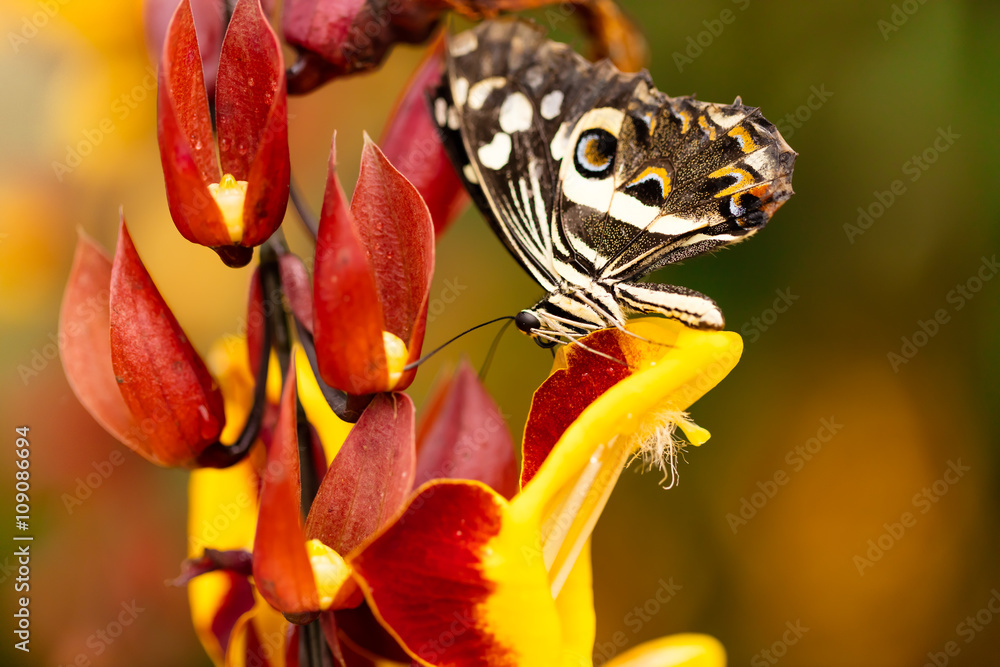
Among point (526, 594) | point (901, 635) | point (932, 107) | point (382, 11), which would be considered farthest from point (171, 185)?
point (901, 635)

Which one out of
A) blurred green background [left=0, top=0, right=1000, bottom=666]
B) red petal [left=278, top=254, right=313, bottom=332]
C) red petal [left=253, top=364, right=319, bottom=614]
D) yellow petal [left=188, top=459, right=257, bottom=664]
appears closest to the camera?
red petal [left=253, top=364, right=319, bottom=614]

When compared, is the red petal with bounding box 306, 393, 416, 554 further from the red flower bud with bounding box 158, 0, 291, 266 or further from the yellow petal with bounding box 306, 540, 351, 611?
the red flower bud with bounding box 158, 0, 291, 266

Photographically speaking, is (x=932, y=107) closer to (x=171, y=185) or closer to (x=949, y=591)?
(x=949, y=591)

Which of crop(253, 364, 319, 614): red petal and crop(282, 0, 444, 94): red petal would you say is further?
crop(282, 0, 444, 94): red petal

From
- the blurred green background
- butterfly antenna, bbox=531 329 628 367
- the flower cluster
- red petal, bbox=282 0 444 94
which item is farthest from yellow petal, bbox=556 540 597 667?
the blurred green background

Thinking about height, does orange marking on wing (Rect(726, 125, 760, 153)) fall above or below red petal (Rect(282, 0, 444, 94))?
above

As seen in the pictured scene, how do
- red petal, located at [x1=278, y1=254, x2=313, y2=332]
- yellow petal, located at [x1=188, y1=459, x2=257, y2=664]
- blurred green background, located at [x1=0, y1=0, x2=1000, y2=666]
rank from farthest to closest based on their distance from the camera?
1. blurred green background, located at [x1=0, y1=0, x2=1000, y2=666]
2. yellow petal, located at [x1=188, y1=459, x2=257, y2=664]
3. red petal, located at [x1=278, y1=254, x2=313, y2=332]

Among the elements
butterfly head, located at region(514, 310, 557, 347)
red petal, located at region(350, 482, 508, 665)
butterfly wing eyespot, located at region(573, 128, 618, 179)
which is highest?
butterfly wing eyespot, located at region(573, 128, 618, 179)

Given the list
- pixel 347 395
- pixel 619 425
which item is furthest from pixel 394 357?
pixel 619 425
